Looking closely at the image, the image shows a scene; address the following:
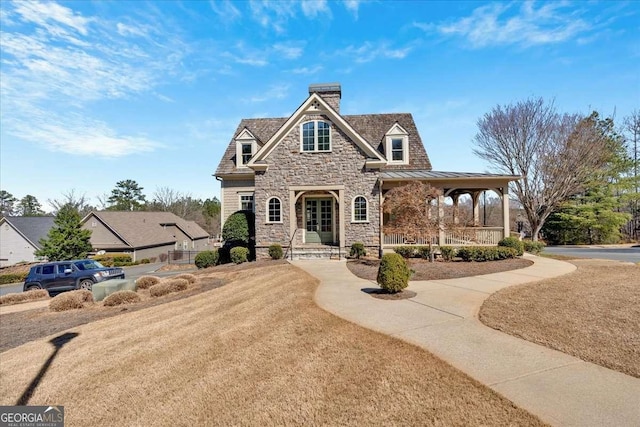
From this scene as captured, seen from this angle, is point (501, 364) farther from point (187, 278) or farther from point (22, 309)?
point (22, 309)

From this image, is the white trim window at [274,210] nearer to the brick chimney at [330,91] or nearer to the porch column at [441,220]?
the brick chimney at [330,91]

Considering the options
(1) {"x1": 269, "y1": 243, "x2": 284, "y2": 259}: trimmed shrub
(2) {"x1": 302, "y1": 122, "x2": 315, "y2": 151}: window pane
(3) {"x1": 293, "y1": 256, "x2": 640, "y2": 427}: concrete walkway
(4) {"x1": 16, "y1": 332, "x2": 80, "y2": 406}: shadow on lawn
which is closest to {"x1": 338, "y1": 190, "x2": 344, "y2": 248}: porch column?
(2) {"x1": 302, "y1": 122, "x2": 315, "y2": 151}: window pane

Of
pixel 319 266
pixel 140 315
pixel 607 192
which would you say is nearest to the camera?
pixel 140 315

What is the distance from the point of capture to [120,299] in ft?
35.1

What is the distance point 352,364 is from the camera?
173 inches

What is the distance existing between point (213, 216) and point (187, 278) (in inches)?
2199

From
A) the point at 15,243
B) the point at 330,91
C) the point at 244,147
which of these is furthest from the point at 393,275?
the point at 15,243

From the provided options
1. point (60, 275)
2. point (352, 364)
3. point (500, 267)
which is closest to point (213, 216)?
point (60, 275)

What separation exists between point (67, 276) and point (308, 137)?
1348 cm

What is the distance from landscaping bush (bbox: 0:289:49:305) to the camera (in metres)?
13.3

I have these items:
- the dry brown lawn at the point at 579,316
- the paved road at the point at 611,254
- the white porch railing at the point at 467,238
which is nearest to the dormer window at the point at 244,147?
the white porch railing at the point at 467,238

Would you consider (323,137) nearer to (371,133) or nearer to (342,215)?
(342,215)

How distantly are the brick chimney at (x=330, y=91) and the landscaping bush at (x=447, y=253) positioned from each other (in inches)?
419

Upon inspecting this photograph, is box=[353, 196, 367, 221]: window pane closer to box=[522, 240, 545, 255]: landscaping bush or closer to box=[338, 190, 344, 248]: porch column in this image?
box=[338, 190, 344, 248]: porch column
